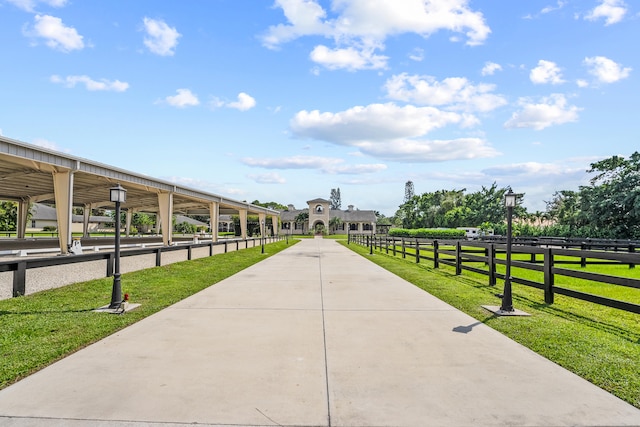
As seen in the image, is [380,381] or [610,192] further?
[610,192]

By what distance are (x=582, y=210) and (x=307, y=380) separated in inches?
1854

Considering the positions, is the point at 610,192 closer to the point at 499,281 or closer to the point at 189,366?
the point at 499,281

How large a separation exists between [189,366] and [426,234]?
54427 millimetres

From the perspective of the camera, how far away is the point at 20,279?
8.49m

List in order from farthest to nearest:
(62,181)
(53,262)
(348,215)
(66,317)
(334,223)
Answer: (348,215)
(334,223)
(62,181)
(53,262)
(66,317)

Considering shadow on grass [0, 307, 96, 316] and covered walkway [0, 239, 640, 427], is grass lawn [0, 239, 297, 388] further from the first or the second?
covered walkway [0, 239, 640, 427]

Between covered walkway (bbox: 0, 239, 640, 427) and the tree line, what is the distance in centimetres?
3841

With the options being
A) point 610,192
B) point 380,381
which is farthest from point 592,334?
point 610,192

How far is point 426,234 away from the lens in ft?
184

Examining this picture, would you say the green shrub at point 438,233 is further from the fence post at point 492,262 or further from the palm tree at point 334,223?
the fence post at point 492,262

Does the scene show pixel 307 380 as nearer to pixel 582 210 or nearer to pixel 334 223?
pixel 582 210

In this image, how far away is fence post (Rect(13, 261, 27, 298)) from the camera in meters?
8.38

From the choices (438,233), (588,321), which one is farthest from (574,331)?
(438,233)

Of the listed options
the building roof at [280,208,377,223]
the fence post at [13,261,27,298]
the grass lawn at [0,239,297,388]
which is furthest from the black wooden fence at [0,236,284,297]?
the building roof at [280,208,377,223]
